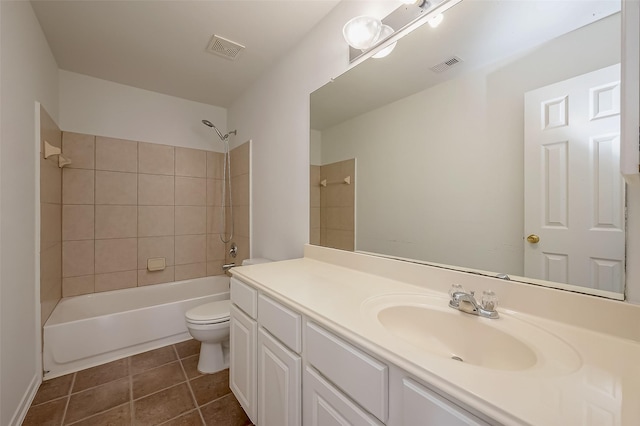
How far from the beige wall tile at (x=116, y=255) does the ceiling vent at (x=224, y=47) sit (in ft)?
6.32

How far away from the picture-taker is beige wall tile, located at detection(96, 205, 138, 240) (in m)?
2.32

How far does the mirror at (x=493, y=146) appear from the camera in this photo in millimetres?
712

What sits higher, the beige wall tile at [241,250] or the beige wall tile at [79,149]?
the beige wall tile at [79,149]

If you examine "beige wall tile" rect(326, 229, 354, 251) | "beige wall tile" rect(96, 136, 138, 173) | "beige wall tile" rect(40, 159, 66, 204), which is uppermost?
"beige wall tile" rect(96, 136, 138, 173)

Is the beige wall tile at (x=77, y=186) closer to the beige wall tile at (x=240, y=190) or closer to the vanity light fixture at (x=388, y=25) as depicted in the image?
the beige wall tile at (x=240, y=190)

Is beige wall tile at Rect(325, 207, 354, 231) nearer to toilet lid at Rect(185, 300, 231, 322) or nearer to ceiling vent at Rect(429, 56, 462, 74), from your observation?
ceiling vent at Rect(429, 56, 462, 74)

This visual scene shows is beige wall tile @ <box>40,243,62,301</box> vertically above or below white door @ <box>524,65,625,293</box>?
below

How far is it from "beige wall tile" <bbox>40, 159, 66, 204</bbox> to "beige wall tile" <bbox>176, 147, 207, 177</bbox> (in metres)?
0.91

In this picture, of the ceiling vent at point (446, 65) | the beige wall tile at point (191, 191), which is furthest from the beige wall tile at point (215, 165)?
the ceiling vent at point (446, 65)

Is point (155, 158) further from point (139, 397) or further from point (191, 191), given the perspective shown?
point (139, 397)

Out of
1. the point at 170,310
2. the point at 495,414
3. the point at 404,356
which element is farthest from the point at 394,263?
the point at 170,310

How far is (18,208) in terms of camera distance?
1348mm

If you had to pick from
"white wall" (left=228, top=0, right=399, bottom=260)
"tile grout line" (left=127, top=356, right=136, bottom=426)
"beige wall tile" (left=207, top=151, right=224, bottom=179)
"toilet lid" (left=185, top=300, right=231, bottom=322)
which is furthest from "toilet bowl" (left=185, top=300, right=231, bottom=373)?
"beige wall tile" (left=207, top=151, right=224, bottom=179)

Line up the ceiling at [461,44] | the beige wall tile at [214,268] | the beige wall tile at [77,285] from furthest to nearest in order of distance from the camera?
the beige wall tile at [214,268]
the beige wall tile at [77,285]
the ceiling at [461,44]
